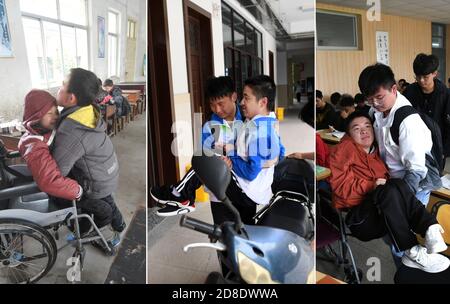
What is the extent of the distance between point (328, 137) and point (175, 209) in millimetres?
614

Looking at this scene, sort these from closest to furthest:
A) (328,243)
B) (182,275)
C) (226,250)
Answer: (226,250), (182,275), (328,243)

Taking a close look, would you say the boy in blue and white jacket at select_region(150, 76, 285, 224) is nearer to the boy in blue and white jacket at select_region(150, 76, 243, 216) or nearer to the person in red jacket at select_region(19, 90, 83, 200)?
the boy in blue and white jacket at select_region(150, 76, 243, 216)

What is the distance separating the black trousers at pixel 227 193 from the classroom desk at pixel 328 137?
35 cm

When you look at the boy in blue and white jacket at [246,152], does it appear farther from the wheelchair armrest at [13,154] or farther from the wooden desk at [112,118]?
the wheelchair armrest at [13,154]

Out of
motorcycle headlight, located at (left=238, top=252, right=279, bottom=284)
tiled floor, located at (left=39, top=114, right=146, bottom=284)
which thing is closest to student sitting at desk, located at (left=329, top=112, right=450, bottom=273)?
motorcycle headlight, located at (left=238, top=252, right=279, bottom=284)

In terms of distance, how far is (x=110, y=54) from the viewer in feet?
3.51

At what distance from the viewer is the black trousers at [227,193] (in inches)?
37.3

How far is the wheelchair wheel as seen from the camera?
100 centimetres

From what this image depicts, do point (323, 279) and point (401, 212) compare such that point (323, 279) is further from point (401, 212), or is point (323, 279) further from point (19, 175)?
point (19, 175)

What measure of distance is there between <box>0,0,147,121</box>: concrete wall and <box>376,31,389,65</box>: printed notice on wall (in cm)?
83

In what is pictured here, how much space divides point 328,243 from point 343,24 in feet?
2.66

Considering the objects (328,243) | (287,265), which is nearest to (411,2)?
(328,243)

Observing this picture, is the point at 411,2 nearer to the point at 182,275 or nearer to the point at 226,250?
the point at 226,250
